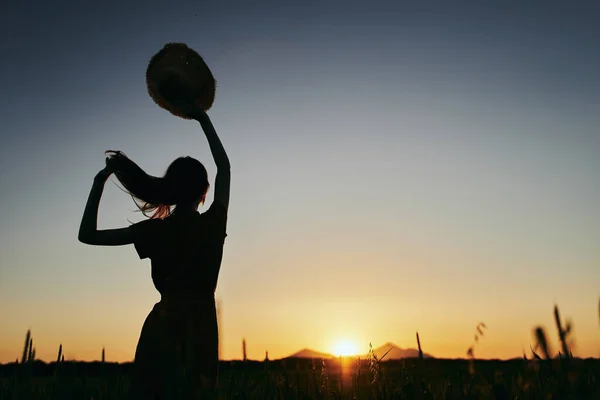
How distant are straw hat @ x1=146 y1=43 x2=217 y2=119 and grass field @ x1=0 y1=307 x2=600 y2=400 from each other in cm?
335

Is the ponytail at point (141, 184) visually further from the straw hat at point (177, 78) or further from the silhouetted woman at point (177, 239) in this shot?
the straw hat at point (177, 78)

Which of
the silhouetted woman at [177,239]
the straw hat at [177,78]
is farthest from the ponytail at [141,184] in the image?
the straw hat at [177,78]

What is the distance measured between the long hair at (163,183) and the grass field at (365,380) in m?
1.65

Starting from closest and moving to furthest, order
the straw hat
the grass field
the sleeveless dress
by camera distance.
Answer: the grass field, the sleeveless dress, the straw hat

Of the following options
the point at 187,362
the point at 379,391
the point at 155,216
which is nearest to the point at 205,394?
the point at 187,362

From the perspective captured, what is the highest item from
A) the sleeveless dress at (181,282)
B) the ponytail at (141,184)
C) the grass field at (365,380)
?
the ponytail at (141,184)

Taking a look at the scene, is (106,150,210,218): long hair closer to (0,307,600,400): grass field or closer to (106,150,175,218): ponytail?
(106,150,175,218): ponytail

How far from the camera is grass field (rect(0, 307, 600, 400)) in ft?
5.50

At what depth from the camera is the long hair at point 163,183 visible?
170 inches

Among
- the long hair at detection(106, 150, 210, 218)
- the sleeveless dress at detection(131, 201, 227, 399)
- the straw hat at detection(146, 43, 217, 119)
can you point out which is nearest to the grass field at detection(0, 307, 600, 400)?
the sleeveless dress at detection(131, 201, 227, 399)

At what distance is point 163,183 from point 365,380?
2321 mm

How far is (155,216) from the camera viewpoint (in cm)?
447

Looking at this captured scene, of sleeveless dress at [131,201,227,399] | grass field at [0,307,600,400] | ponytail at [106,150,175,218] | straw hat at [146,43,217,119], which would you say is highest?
straw hat at [146,43,217,119]

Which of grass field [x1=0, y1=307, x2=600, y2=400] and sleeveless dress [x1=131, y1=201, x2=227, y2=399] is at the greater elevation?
sleeveless dress [x1=131, y1=201, x2=227, y2=399]
